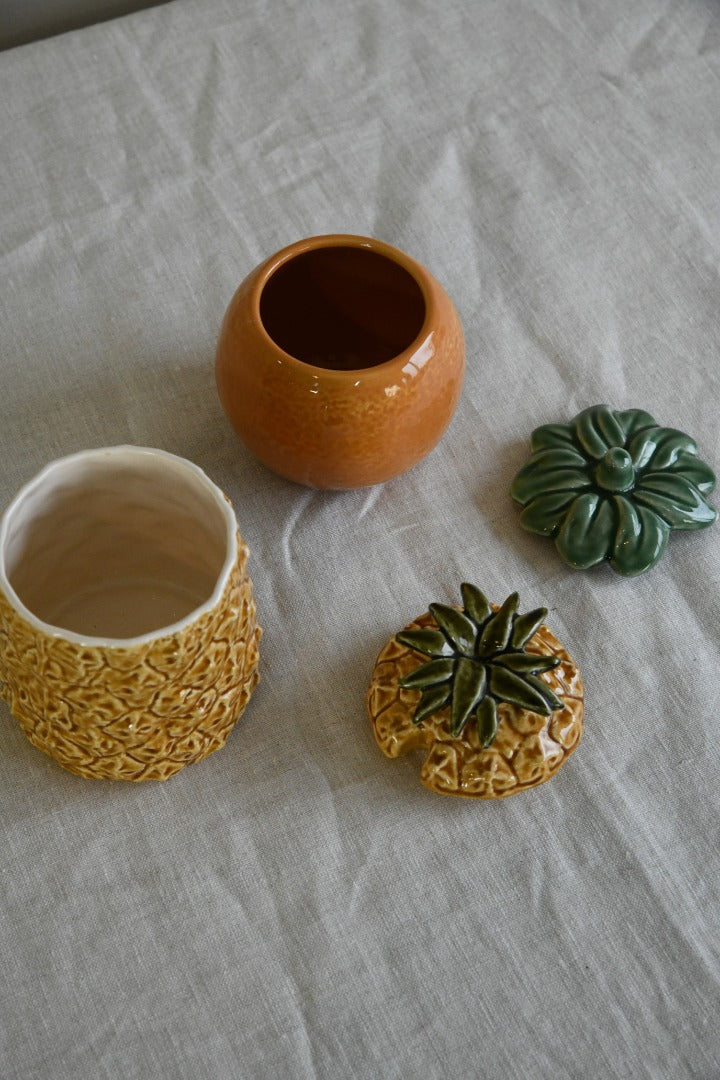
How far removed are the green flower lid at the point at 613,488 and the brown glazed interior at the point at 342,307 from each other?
11 cm

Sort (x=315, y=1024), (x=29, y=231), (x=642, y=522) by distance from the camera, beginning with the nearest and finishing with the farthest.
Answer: (x=315, y=1024) → (x=642, y=522) → (x=29, y=231)

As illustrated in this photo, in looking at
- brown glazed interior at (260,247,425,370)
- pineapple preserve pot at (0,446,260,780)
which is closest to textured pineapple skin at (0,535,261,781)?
pineapple preserve pot at (0,446,260,780)

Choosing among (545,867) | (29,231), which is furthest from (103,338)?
(545,867)

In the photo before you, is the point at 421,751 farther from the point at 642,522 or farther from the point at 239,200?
the point at 239,200

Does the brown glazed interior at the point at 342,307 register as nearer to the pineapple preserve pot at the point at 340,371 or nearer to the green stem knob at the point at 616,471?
the pineapple preserve pot at the point at 340,371

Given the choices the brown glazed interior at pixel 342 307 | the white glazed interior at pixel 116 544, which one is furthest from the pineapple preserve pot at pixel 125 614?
the brown glazed interior at pixel 342 307

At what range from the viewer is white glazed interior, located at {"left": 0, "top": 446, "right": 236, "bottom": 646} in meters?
0.52

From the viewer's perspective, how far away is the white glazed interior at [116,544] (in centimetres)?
52

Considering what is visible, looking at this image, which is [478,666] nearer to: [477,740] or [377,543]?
[477,740]

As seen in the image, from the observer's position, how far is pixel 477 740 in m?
0.54

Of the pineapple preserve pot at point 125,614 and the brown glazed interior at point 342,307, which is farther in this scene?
the brown glazed interior at point 342,307

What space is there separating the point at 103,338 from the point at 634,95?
456mm

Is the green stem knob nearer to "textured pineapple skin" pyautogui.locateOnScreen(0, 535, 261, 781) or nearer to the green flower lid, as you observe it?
the green flower lid

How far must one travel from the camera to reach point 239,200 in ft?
2.57
